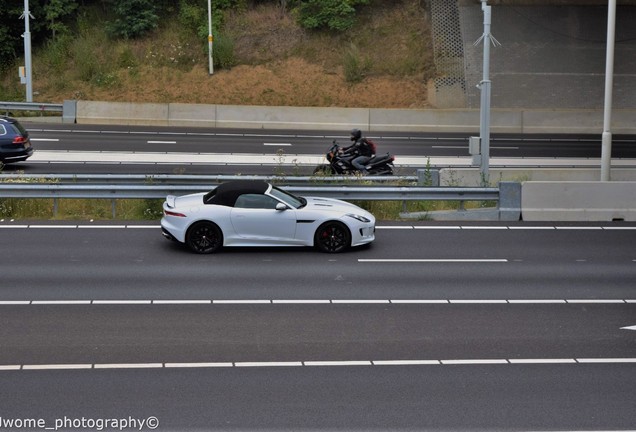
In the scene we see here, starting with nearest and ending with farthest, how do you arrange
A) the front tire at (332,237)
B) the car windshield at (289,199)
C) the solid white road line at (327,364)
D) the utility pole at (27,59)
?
the solid white road line at (327,364) → the front tire at (332,237) → the car windshield at (289,199) → the utility pole at (27,59)

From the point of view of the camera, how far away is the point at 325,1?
153ft

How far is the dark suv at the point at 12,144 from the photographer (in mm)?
27812

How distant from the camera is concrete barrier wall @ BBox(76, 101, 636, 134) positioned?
40156mm

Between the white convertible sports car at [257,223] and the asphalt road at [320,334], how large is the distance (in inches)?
11.6

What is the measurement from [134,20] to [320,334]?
37.0 m

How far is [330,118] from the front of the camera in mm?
40156

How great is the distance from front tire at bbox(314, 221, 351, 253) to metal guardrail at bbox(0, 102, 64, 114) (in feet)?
85.2

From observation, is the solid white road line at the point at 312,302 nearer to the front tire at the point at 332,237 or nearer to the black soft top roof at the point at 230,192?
the front tire at the point at 332,237

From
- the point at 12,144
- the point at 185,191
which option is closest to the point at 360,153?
the point at 185,191

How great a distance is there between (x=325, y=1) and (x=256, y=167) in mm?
19065

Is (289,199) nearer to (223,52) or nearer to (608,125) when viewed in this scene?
(608,125)

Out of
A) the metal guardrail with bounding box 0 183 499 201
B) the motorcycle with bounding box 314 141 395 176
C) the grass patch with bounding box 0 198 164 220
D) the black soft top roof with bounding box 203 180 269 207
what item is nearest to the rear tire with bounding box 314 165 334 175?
the motorcycle with bounding box 314 141 395 176

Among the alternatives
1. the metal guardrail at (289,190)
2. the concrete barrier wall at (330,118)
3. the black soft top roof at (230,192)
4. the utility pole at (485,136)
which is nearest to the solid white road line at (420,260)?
the black soft top roof at (230,192)

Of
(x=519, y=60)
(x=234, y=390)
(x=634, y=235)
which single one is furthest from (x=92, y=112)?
(x=234, y=390)
